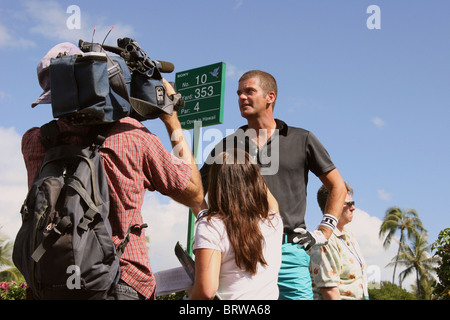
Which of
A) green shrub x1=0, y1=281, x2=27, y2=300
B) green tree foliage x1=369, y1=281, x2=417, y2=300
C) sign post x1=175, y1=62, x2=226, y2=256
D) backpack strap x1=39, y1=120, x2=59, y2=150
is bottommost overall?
green tree foliage x1=369, y1=281, x2=417, y2=300

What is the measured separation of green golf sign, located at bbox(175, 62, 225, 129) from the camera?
12445mm

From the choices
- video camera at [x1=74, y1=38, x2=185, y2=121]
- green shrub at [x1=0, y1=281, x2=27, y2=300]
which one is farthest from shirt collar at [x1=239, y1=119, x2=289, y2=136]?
green shrub at [x1=0, y1=281, x2=27, y2=300]

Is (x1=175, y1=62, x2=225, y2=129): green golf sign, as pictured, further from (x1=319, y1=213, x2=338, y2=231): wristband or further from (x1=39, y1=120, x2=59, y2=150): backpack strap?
(x1=39, y1=120, x2=59, y2=150): backpack strap

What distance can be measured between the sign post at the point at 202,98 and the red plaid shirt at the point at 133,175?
9322 mm

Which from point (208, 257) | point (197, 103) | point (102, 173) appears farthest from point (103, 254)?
point (197, 103)

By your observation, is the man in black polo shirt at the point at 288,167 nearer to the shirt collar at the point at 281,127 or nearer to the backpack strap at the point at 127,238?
the shirt collar at the point at 281,127

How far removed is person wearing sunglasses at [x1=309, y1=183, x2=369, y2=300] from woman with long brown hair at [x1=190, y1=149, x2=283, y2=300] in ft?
6.67

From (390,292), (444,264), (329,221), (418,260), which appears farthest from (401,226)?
(329,221)

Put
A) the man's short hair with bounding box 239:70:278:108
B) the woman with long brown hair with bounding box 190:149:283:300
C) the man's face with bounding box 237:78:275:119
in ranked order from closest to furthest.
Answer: the woman with long brown hair with bounding box 190:149:283:300 → the man's face with bounding box 237:78:275:119 → the man's short hair with bounding box 239:70:278:108

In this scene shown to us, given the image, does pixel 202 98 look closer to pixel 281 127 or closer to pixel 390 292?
pixel 281 127

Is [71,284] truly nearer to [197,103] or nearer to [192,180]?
[192,180]

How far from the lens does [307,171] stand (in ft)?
14.4

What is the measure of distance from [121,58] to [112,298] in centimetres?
115

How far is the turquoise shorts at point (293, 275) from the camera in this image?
3.90m
